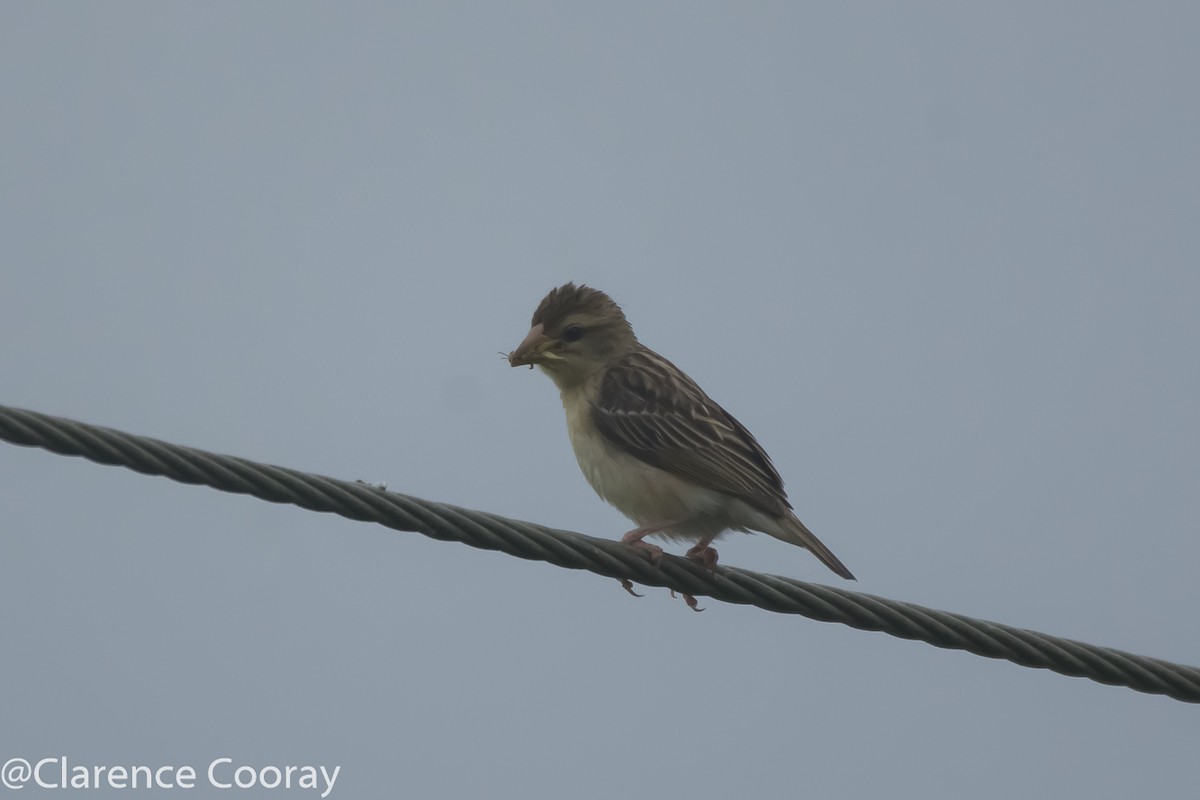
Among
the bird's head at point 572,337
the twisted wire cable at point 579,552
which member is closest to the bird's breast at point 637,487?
the bird's head at point 572,337

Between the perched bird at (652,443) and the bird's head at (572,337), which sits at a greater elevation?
the bird's head at (572,337)

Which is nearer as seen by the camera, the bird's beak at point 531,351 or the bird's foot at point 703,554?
the bird's foot at point 703,554

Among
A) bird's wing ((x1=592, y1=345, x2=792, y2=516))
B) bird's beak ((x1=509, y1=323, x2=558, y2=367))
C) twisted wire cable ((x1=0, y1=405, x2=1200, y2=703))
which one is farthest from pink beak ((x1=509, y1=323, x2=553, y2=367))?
twisted wire cable ((x1=0, y1=405, x2=1200, y2=703))

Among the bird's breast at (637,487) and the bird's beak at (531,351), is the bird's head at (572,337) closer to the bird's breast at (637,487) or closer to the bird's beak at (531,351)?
the bird's beak at (531,351)

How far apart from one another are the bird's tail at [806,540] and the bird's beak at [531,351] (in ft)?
6.40

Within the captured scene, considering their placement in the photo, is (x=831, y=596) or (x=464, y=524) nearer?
(x=464, y=524)

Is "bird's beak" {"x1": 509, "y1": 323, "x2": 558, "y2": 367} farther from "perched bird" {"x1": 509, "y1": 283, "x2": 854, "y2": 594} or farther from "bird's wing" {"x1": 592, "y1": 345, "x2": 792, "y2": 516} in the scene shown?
"bird's wing" {"x1": 592, "y1": 345, "x2": 792, "y2": 516}

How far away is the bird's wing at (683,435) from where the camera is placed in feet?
27.1

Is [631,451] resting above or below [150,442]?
above

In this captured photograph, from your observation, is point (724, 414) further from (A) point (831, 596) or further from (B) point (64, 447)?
(B) point (64, 447)

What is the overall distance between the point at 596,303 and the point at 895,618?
4.24 m

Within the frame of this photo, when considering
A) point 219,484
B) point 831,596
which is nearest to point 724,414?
point 831,596

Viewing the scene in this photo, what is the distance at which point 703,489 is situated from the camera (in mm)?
8312

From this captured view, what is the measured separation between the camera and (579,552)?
6000mm
